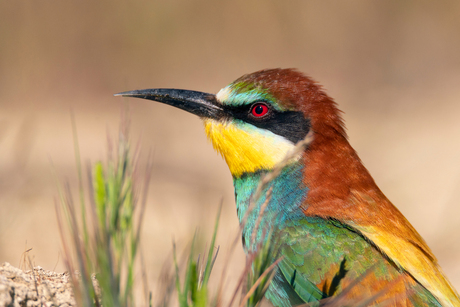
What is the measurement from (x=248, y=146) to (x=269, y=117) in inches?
5.1

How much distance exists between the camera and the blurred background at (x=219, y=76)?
3654mm

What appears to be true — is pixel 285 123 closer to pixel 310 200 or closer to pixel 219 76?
pixel 310 200

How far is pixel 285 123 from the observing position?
5.20ft

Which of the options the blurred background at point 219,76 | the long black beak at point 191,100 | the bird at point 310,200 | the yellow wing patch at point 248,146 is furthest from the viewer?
the blurred background at point 219,76

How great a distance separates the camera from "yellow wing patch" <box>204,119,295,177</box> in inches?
61.7

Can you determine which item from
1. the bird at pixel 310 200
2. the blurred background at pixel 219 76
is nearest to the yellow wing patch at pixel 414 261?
the bird at pixel 310 200

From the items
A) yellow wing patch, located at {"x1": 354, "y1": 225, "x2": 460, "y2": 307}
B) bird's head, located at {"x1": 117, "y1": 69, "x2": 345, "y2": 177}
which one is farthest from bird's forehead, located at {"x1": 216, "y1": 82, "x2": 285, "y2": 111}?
yellow wing patch, located at {"x1": 354, "y1": 225, "x2": 460, "y2": 307}

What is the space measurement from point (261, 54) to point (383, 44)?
154 cm

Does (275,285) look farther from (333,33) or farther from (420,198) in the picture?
(333,33)

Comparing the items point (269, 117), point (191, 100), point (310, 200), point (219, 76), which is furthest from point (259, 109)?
point (219, 76)

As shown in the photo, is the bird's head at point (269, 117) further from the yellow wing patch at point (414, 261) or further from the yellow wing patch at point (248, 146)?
the yellow wing patch at point (414, 261)

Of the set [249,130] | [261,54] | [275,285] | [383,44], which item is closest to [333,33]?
[383,44]

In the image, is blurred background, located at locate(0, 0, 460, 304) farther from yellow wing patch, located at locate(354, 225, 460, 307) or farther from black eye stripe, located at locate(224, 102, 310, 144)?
yellow wing patch, located at locate(354, 225, 460, 307)

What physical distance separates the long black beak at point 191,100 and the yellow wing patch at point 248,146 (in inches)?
2.3
